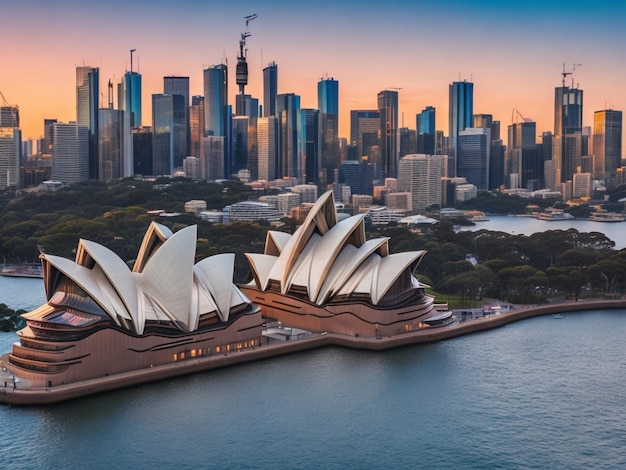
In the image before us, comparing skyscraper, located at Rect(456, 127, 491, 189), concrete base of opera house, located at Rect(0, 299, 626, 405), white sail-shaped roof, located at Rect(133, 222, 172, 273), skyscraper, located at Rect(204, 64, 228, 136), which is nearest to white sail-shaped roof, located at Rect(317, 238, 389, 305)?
concrete base of opera house, located at Rect(0, 299, 626, 405)

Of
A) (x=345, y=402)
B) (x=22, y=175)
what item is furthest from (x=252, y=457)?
(x=22, y=175)

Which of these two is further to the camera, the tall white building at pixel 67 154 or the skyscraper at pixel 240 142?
the skyscraper at pixel 240 142

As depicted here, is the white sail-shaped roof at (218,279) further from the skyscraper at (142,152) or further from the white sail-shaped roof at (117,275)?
the skyscraper at (142,152)

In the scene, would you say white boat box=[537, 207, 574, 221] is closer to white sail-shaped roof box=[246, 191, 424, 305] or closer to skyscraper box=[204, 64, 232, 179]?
skyscraper box=[204, 64, 232, 179]

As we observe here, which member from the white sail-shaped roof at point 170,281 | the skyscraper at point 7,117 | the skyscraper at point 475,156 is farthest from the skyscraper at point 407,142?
the white sail-shaped roof at point 170,281

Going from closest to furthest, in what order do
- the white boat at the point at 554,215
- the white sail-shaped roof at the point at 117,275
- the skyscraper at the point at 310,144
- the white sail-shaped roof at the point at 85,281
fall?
the white sail-shaped roof at the point at 85,281 < the white sail-shaped roof at the point at 117,275 < the white boat at the point at 554,215 < the skyscraper at the point at 310,144

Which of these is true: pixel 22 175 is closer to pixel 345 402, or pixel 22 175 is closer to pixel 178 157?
pixel 178 157

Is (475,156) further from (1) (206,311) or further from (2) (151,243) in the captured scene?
(1) (206,311)
